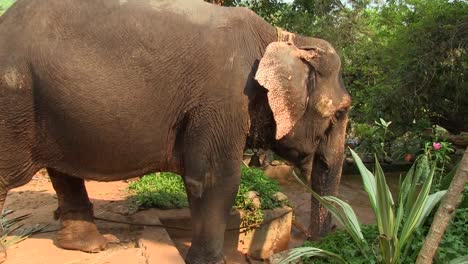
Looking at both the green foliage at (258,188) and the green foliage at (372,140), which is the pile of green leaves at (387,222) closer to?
the green foliage at (258,188)

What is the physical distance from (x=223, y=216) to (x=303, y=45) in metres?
1.39

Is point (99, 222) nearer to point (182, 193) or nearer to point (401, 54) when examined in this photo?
point (182, 193)

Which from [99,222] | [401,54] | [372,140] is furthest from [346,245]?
[372,140]

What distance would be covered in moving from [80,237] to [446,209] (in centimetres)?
252

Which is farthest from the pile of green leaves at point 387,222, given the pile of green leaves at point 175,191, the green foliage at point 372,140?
the green foliage at point 372,140

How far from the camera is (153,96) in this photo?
3020 mm

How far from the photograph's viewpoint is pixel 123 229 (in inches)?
160

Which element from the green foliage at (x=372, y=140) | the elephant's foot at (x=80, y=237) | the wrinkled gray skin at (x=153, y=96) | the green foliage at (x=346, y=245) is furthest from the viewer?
the green foliage at (x=372, y=140)

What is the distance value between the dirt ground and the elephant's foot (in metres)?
0.05

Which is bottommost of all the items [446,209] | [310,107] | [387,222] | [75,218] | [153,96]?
[75,218]

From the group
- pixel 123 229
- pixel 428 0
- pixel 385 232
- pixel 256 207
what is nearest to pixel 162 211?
pixel 123 229

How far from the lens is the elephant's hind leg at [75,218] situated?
3.50 meters

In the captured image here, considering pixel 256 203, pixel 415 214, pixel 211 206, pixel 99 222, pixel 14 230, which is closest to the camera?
pixel 415 214

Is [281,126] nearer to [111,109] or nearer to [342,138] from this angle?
[342,138]
